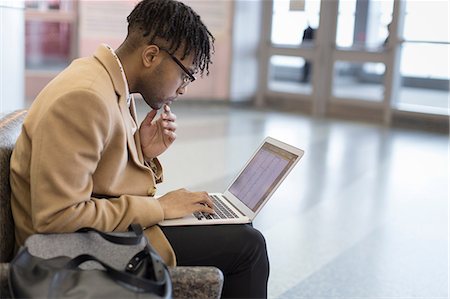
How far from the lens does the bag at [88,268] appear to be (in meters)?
1.08

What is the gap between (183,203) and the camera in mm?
1514

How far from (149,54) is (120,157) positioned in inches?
10.5

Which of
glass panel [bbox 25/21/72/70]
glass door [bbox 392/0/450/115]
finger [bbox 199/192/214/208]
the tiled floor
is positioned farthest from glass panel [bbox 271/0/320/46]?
finger [bbox 199/192/214/208]

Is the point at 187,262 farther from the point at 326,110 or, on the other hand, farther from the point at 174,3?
the point at 326,110

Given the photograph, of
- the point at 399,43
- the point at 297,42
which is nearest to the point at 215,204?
the point at 399,43

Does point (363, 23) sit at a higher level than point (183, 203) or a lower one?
higher

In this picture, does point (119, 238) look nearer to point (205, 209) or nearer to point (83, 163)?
point (83, 163)

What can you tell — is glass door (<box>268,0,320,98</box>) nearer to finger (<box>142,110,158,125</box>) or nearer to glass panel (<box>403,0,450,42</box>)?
glass panel (<box>403,0,450,42</box>)

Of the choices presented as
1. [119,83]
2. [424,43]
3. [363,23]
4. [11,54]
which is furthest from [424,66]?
[119,83]

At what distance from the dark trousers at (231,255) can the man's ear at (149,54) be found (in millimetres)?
405

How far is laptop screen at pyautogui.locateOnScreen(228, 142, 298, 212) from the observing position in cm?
160

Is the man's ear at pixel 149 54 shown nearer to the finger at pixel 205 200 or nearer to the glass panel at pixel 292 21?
the finger at pixel 205 200

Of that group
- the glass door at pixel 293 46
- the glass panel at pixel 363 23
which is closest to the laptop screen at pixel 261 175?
the glass panel at pixel 363 23

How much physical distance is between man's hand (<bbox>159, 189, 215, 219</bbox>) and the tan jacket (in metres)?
0.05
